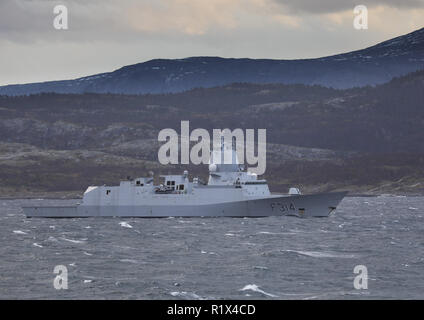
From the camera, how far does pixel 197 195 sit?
8612 cm

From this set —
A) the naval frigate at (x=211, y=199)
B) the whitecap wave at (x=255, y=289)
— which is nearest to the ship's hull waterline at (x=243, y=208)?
the naval frigate at (x=211, y=199)

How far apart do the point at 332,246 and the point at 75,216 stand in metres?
41.8

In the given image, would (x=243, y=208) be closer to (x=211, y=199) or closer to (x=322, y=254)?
(x=211, y=199)

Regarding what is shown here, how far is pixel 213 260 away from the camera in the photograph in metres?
49.8

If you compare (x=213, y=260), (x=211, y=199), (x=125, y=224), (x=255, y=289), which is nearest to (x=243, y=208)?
(x=211, y=199)

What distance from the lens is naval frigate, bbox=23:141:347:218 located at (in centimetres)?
8569

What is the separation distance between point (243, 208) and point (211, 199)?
3408 mm

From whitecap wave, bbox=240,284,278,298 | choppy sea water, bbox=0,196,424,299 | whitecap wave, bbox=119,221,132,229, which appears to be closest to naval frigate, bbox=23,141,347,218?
choppy sea water, bbox=0,196,424,299

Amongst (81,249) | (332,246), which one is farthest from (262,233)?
(81,249)

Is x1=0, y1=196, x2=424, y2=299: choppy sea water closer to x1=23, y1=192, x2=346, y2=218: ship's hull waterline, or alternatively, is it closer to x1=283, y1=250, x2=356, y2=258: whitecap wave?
x1=283, y1=250, x2=356, y2=258: whitecap wave

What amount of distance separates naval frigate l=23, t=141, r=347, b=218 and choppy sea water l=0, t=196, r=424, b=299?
4.45 meters

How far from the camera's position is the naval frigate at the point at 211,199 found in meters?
85.7

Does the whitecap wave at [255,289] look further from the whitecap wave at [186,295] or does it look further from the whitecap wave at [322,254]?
the whitecap wave at [322,254]
